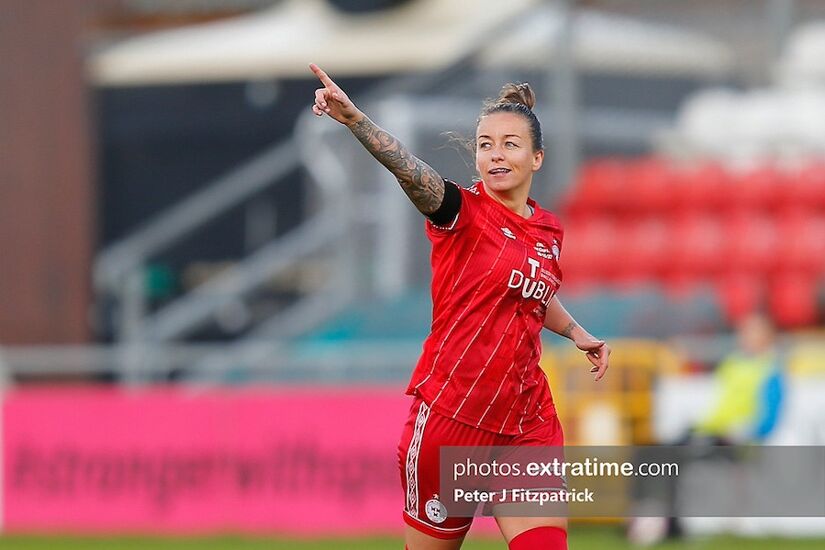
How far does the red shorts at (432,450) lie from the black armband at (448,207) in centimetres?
69

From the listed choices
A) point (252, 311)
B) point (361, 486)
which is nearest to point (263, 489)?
point (361, 486)

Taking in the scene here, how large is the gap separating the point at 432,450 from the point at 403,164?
1044 mm

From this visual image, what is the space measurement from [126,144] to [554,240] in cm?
1703

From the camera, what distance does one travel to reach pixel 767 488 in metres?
12.9

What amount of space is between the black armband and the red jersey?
0.03 metres

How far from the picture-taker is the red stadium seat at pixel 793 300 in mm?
16391

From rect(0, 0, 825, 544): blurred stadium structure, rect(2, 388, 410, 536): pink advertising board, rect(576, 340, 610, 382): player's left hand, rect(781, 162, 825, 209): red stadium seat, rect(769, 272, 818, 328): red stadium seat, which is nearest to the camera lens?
rect(576, 340, 610, 382): player's left hand

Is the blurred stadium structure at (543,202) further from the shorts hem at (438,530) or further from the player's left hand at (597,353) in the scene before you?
the shorts hem at (438,530)

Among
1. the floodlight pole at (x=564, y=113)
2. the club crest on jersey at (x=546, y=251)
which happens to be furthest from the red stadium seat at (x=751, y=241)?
the club crest on jersey at (x=546, y=251)

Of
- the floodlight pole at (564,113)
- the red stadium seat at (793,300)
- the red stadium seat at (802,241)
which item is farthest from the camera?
the floodlight pole at (564,113)

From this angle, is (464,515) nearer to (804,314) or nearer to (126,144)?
(804,314)

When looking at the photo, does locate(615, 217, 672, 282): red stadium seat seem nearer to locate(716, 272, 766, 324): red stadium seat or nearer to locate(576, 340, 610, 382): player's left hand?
locate(716, 272, 766, 324): red stadium seat

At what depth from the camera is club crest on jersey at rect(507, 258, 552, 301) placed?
6.20 meters
